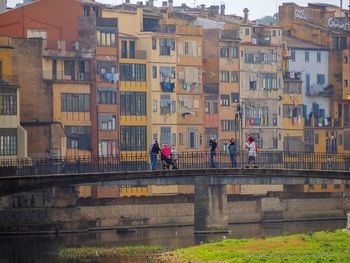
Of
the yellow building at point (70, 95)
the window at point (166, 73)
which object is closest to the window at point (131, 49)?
the window at point (166, 73)

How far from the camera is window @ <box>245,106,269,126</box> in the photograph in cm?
19700

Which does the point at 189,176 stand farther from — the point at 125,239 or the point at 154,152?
the point at 154,152

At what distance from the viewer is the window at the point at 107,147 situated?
575ft

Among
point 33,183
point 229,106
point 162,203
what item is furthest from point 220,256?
point 229,106

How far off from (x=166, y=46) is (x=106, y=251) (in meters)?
59.2

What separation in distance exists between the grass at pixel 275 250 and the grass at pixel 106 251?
2364mm

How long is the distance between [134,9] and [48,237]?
54.5 meters

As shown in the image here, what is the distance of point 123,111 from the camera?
179 metres

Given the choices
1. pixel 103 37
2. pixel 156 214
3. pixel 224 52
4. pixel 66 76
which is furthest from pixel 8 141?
pixel 224 52

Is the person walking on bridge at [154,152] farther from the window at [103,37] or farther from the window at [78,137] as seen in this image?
the window at [103,37]

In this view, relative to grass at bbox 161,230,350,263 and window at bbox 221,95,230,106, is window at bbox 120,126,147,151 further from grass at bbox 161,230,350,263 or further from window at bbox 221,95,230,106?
grass at bbox 161,230,350,263

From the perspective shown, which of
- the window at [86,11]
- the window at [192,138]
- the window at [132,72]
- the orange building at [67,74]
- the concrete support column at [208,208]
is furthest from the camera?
the window at [192,138]

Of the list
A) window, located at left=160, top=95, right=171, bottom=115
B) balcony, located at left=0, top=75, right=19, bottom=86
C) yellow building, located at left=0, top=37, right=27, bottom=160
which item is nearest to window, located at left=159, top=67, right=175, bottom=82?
window, located at left=160, top=95, right=171, bottom=115

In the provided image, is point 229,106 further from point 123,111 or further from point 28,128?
point 28,128
